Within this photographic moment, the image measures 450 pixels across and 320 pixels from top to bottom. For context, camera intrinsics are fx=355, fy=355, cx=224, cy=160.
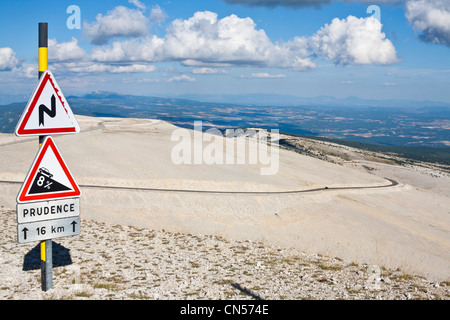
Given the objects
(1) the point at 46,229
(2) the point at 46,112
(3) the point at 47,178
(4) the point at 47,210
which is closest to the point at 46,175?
(3) the point at 47,178

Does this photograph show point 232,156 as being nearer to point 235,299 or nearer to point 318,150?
point 235,299

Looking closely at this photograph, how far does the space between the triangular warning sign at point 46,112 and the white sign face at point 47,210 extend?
51.0 inches

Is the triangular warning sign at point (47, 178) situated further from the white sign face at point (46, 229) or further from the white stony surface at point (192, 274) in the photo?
the white stony surface at point (192, 274)

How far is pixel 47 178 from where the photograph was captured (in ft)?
21.4

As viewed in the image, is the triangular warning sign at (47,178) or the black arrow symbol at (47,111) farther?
the black arrow symbol at (47,111)

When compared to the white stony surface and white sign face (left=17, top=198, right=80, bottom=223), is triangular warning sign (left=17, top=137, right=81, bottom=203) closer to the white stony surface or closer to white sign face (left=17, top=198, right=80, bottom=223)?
white sign face (left=17, top=198, right=80, bottom=223)

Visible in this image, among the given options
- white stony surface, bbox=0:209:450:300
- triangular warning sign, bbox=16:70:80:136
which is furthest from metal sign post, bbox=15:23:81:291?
white stony surface, bbox=0:209:450:300

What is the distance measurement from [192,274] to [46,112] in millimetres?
6353

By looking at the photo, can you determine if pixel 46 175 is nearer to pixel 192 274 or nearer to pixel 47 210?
pixel 47 210

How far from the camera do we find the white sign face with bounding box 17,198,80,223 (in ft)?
20.9

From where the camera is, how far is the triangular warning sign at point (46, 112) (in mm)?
6347

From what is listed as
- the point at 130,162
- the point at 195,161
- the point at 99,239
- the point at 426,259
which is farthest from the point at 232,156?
the point at 99,239

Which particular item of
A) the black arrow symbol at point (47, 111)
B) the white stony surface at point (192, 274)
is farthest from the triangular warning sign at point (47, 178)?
the white stony surface at point (192, 274)
